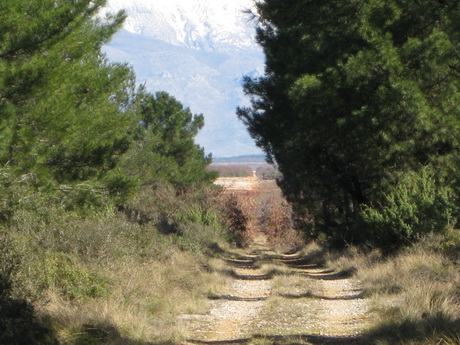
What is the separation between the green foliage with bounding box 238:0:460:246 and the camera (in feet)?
41.7

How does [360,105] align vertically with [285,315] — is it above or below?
above

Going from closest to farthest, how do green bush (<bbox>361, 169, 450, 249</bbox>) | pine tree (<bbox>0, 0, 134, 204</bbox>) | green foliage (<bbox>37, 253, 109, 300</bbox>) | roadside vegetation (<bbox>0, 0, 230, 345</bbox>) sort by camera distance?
roadside vegetation (<bbox>0, 0, 230, 345</bbox>) < green foliage (<bbox>37, 253, 109, 300</bbox>) < pine tree (<bbox>0, 0, 134, 204</bbox>) < green bush (<bbox>361, 169, 450, 249</bbox>)

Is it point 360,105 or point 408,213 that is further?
point 408,213

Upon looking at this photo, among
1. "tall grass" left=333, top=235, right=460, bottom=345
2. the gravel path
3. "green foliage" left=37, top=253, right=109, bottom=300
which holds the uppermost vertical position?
"green foliage" left=37, top=253, right=109, bottom=300

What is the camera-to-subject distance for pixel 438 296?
1127 cm

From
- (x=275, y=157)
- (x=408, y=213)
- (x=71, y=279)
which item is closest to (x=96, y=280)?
(x=71, y=279)

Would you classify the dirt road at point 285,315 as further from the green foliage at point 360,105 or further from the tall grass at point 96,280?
the green foliage at point 360,105

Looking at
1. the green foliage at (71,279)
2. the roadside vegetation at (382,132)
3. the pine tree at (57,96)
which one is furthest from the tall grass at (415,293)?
the pine tree at (57,96)

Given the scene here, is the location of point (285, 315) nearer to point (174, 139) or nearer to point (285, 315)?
point (285, 315)

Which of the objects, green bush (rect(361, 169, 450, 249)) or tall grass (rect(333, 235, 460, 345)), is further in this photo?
green bush (rect(361, 169, 450, 249))

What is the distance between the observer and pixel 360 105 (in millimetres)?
19156

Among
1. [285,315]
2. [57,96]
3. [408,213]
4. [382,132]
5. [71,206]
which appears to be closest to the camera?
[285,315]

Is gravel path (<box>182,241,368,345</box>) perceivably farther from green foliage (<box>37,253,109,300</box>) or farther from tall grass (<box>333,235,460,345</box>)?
green foliage (<box>37,253,109,300</box>)

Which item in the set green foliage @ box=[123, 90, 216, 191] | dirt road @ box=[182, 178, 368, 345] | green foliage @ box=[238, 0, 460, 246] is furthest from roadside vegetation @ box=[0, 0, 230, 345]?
green foliage @ box=[123, 90, 216, 191]
